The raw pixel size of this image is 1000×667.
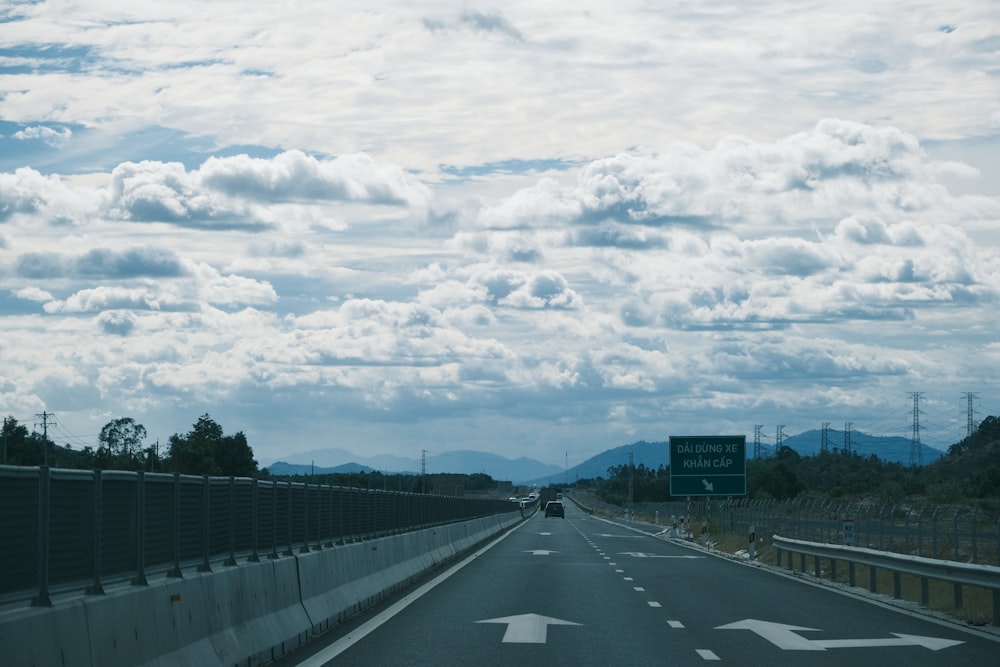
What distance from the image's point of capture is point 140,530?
37.6 ft

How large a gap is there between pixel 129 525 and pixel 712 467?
45.2m

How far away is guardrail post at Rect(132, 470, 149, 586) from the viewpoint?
1125cm

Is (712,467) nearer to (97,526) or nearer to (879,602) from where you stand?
(879,602)

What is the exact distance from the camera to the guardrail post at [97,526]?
10.2m

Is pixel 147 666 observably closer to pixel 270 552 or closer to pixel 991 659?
pixel 270 552

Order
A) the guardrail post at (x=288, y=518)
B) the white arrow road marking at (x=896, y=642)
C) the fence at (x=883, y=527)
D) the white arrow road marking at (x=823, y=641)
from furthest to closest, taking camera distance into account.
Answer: the fence at (x=883, y=527)
the guardrail post at (x=288, y=518)
the white arrow road marking at (x=896, y=642)
the white arrow road marking at (x=823, y=641)

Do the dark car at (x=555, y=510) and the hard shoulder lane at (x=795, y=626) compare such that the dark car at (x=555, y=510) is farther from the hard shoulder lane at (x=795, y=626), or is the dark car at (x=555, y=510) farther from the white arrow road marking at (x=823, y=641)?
the white arrow road marking at (x=823, y=641)

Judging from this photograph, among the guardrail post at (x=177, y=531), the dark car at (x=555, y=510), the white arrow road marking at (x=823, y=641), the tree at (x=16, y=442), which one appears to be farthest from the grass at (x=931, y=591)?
the tree at (x=16, y=442)

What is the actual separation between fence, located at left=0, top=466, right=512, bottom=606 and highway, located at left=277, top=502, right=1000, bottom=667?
4.98 feet

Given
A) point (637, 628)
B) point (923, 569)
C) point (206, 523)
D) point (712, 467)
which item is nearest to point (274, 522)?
point (206, 523)

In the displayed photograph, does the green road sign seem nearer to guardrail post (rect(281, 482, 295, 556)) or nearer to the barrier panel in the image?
the barrier panel

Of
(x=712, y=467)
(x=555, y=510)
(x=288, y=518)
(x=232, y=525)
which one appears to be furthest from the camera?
(x=555, y=510)

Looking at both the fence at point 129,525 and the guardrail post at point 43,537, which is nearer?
the fence at point 129,525

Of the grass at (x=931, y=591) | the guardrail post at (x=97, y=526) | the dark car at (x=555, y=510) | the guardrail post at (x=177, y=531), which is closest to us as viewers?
the guardrail post at (x=97, y=526)
